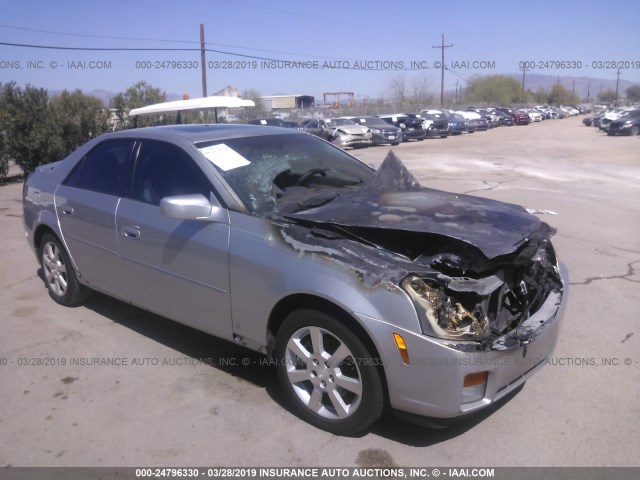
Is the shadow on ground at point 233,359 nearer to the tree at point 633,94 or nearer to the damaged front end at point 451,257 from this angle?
the damaged front end at point 451,257

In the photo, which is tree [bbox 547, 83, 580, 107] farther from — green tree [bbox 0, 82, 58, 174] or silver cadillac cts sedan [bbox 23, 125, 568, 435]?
silver cadillac cts sedan [bbox 23, 125, 568, 435]

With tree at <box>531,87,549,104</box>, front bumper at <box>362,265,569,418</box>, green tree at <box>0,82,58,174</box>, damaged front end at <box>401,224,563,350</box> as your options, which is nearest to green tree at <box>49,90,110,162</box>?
green tree at <box>0,82,58,174</box>

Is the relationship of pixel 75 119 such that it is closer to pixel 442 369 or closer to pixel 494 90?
pixel 442 369

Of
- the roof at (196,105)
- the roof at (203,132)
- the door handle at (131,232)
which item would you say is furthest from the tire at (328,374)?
the roof at (196,105)

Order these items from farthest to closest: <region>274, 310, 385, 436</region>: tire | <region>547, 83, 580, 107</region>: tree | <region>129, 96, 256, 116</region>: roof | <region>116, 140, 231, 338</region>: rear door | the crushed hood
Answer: <region>547, 83, 580, 107</region>: tree < <region>129, 96, 256, 116</region>: roof < <region>116, 140, 231, 338</region>: rear door < the crushed hood < <region>274, 310, 385, 436</region>: tire

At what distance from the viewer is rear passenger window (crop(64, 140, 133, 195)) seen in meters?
4.42

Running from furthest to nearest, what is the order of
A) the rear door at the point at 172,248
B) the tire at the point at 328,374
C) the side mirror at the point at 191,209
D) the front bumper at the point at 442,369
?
1. the rear door at the point at 172,248
2. the side mirror at the point at 191,209
3. the tire at the point at 328,374
4. the front bumper at the point at 442,369

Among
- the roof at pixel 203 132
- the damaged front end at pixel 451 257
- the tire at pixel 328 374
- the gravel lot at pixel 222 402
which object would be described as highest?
the roof at pixel 203 132

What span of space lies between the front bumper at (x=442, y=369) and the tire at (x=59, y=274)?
128 inches

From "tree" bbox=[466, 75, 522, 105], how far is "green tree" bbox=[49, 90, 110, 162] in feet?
288

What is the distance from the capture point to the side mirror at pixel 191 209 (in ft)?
11.2

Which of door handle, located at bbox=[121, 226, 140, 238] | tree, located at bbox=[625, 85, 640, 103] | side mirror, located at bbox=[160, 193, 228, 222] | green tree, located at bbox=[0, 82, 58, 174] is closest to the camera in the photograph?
side mirror, located at bbox=[160, 193, 228, 222]

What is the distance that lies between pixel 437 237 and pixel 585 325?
2.16 m

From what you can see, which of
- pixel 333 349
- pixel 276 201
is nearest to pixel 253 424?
pixel 333 349
